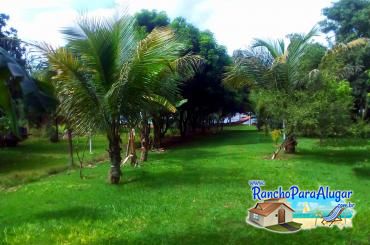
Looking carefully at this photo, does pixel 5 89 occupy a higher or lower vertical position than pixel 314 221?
higher

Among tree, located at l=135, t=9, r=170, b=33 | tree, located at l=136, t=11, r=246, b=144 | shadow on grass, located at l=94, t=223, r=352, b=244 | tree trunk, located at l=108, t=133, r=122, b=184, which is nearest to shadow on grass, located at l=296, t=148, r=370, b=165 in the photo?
tree trunk, located at l=108, t=133, r=122, b=184

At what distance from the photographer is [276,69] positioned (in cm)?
1497

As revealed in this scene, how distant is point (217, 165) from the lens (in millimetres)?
13336

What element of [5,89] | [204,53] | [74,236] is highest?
[204,53]

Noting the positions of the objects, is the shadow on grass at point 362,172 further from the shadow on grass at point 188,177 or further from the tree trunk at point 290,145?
the tree trunk at point 290,145

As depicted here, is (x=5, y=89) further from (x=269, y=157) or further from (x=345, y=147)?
(x=345, y=147)

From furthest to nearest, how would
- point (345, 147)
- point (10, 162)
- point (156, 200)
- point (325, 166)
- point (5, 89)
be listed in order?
point (345, 147)
point (10, 162)
point (325, 166)
point (156, 200)
point (5, 89)

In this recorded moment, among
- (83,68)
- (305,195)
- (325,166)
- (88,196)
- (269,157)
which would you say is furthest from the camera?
(269,157)

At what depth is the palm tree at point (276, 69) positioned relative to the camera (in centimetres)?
1488

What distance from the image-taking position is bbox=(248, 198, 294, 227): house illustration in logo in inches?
212

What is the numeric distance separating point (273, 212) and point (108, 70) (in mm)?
5718

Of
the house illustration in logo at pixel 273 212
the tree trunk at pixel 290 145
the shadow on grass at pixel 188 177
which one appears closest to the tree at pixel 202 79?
the tree trunk at pixel 290 145

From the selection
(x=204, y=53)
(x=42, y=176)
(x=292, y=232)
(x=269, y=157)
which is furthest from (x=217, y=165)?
(x=204, y=53)

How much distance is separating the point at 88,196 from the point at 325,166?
23.0ft
